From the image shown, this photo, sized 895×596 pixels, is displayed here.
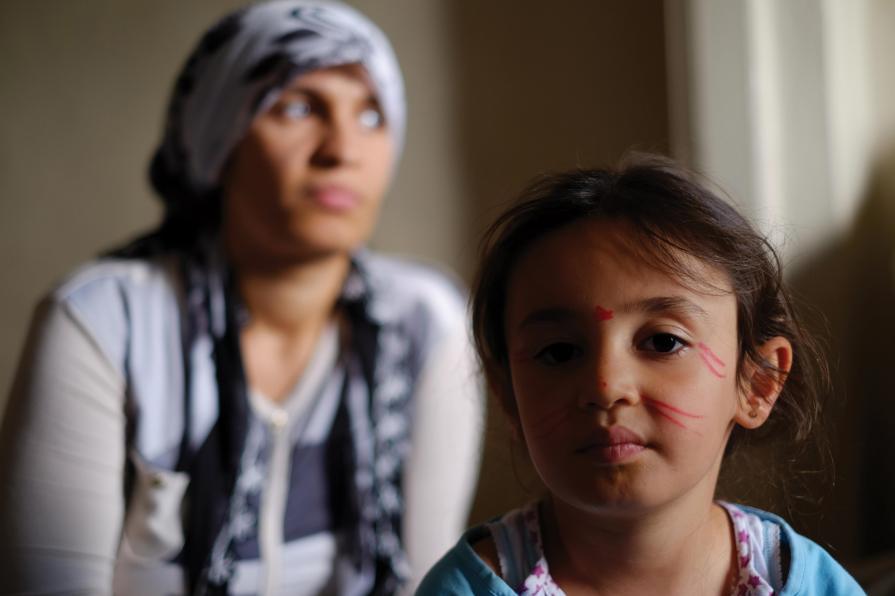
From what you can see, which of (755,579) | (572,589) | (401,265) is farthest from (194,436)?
(755,579)

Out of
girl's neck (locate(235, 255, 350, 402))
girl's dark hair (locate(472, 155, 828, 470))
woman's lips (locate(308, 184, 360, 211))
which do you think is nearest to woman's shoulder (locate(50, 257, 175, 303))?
girl's neck (locate(235, 255, 350, 402))

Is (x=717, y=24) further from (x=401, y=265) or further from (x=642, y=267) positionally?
(x=642, y=267)

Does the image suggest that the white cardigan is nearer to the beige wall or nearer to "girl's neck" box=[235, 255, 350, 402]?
"girl's neck" box=[235, 255, 350, 402]

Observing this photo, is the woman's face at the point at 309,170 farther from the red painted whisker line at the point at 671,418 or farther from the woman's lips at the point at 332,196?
the red painted whisker line at the point at 671,418

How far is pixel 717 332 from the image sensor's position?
0.67 meters

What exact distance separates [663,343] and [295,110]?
0.68m

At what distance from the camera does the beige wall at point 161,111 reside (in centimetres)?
186

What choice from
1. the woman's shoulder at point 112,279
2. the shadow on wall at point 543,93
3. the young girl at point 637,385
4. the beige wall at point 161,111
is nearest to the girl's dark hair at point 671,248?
the young girl at point 637,385

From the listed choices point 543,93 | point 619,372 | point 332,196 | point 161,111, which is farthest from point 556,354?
point 161,111

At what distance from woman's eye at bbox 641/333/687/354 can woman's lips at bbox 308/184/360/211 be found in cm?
59

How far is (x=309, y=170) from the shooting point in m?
1.15

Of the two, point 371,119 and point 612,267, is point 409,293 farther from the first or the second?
point 612,267

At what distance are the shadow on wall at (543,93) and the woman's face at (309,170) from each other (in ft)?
2.17

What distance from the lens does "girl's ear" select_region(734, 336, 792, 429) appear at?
0.72 m
